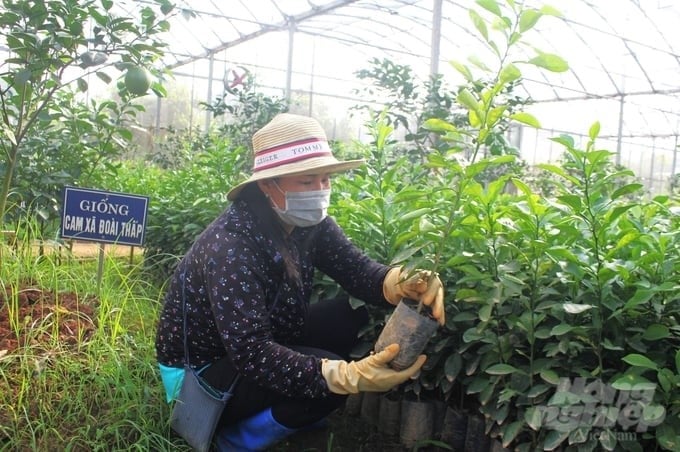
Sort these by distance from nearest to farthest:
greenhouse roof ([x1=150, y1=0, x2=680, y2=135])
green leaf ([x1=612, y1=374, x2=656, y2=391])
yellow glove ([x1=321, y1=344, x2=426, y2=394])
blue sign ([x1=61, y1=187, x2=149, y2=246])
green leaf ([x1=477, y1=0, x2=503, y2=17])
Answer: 1. green leaf ([x1=612, y1=374, x2=656, y2=391])
2. green leaf ([x1=477, y1=0, x2=503, y2=17])
3. yellow glove ([x1=321, y1=344, x2=426, y2=394])
4. blue sign ([x1=61, y1=187, x2=149, y2=246])
5. greenhouse roof ([x1=150, y1=0, x2=680, y2=135])

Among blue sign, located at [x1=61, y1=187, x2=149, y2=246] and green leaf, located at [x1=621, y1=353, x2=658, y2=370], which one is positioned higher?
blue sign, located at [x1=61, y1=187, x2=149, y2=246]

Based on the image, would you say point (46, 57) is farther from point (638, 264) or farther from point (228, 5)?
point (228, 5)

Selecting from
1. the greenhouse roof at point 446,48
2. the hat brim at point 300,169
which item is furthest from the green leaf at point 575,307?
the greenhouse roof at point 446,48

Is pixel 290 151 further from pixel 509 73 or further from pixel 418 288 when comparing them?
pixel 509 73

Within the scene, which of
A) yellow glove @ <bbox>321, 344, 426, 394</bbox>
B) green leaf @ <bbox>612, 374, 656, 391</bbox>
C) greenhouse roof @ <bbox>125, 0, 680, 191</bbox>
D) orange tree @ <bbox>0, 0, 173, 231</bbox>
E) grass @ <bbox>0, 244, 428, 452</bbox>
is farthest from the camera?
greenhouse roof @ <bbox>125, 0, 680, 191</bbox>

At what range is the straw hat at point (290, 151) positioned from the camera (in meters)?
1.86

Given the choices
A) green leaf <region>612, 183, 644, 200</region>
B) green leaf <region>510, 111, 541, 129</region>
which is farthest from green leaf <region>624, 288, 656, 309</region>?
green leaf <region>510, 111, 541, 129</region>

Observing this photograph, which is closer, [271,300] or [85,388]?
[271,300]

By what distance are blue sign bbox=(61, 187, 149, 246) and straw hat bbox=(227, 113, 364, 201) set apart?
0.93m

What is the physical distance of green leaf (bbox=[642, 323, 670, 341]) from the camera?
4.66ft

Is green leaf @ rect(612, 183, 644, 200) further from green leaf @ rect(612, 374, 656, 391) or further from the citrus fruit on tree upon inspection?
the citrus fruit on tree

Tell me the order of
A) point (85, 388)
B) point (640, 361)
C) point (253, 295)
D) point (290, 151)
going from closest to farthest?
point (640, 361), point (253, 295), point (290, 151), point (85, 388)

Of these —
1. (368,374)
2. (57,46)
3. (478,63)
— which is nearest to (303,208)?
(368,374)

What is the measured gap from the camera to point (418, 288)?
183 cm
